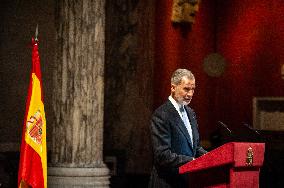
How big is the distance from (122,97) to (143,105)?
28 cm

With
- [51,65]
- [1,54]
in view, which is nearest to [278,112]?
[51,65]

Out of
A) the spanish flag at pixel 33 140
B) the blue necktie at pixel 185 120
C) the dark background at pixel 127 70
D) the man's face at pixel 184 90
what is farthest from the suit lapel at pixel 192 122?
the dark background at pixel 127 70

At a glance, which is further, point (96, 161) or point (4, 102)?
point (4, 102)

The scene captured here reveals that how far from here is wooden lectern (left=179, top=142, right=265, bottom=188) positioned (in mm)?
2539

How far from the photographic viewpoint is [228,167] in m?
2.57

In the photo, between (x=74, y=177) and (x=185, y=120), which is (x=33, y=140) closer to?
(x=74, y=177)

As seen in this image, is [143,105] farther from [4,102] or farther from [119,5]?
[4,102]

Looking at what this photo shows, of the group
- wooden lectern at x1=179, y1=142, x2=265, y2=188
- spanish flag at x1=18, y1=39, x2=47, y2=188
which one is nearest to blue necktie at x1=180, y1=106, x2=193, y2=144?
wooden lectern at x1=179, y1=142, x2=265, y2=188

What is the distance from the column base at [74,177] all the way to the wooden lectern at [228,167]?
198 cm

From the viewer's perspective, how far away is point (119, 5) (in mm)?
6457

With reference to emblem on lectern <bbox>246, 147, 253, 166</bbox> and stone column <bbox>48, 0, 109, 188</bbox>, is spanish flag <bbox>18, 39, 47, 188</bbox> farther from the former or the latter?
emblem on lectern <bbox>246, 147, 253, 166</bbox>

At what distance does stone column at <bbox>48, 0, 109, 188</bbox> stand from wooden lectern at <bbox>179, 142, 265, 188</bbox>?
203 cm

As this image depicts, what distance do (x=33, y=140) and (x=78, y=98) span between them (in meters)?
0.99

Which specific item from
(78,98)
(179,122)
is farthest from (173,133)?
(78,98)
